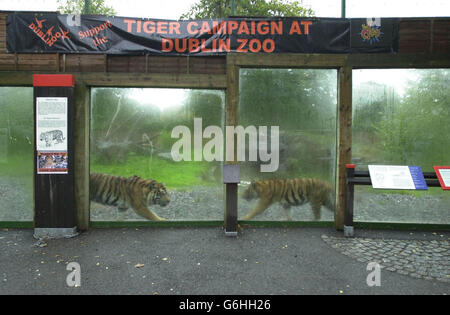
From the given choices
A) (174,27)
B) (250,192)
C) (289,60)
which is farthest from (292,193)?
(174,27)

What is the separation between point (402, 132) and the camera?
5.60m

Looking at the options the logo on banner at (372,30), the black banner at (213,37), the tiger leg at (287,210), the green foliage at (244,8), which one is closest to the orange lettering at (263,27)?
the black banner at (213,37)

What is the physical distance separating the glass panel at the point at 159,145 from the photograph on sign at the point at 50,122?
0.63 meters

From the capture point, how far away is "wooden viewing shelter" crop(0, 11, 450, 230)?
529cm

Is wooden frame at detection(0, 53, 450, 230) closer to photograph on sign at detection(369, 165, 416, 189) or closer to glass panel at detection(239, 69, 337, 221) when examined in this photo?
glass panel at detection(239, 69, 337, 221)

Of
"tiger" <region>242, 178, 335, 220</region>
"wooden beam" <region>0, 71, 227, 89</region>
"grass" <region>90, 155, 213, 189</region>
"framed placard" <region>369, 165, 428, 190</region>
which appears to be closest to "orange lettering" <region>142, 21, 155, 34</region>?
"wooden beam" <region>0, 71, 227, 89</region>

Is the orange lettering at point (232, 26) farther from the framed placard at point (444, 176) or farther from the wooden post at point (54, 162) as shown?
the framed placard at point (444, 176)

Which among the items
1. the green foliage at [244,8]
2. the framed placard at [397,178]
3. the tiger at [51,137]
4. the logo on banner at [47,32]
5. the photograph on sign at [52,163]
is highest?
the green foliage at [244,8]

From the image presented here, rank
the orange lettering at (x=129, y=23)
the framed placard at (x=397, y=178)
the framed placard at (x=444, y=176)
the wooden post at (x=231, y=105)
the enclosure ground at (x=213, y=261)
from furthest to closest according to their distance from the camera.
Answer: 1. the orange lettering at (x=129, y=23)
2. the wooden post at (x=231, y=105)
3. the framed placard at (x=397, y=178)
4. the framed placard at (x=444, y=176)
5. the enclosure ground at (x=213, y=261)

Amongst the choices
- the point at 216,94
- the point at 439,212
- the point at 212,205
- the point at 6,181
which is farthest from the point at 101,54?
the point at 439,212

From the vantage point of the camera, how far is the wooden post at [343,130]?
17.6 feet

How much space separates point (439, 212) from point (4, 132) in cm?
935

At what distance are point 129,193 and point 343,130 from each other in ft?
15.3

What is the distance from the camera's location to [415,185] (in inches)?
185
